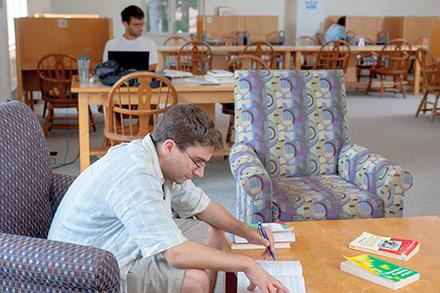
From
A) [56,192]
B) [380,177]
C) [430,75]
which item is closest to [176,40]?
[430,75]

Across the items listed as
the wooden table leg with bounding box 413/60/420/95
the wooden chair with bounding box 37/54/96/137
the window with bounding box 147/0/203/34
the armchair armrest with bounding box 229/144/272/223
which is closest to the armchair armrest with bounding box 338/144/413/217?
the armchair armrest with bounding box 229/144/272/223

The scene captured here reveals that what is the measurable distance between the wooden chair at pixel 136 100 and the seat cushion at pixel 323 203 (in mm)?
1301

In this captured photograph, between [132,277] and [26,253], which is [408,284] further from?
[26,253]

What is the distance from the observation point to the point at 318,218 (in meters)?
2.69

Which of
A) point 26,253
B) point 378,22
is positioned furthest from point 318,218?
point 378,22

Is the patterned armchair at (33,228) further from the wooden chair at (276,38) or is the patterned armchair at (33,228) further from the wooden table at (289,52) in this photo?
the wooden chair at (276,38)

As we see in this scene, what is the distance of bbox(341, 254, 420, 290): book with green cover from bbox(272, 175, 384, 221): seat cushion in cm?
70

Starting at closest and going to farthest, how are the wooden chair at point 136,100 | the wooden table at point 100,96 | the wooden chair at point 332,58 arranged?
the wooden chair at point 136,100 → the wooden table at point 100,96 → the wooden chair at point 332,58

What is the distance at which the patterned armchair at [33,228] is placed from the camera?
1.54 metres

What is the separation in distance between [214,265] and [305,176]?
1601mm

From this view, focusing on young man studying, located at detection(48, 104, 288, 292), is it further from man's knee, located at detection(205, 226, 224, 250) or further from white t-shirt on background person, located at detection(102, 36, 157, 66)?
white t-shirt on background person, located at detection(102, 36, 157, 66)

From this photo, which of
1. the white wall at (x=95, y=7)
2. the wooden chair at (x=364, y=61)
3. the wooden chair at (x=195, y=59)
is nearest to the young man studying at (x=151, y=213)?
the wooden chair at (x=195, y=59)

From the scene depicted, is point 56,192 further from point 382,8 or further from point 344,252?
point 382,8

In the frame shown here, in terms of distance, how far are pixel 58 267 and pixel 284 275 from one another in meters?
0.70
